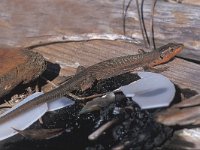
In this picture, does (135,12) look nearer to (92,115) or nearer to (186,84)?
(186,84)

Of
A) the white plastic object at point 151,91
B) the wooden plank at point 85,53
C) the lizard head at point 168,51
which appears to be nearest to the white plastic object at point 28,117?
the white plastic object at point 151,91

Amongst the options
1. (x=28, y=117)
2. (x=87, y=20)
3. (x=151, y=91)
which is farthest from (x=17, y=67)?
(x=151, y=91)

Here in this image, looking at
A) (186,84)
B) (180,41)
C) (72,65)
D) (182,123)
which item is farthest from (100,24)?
(182,123)

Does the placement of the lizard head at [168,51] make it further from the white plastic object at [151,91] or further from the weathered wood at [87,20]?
the white plastic object at [151,91]

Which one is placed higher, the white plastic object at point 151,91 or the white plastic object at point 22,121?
the white plastic object at point 151,91

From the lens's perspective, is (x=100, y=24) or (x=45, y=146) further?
(x=100, y=24)
